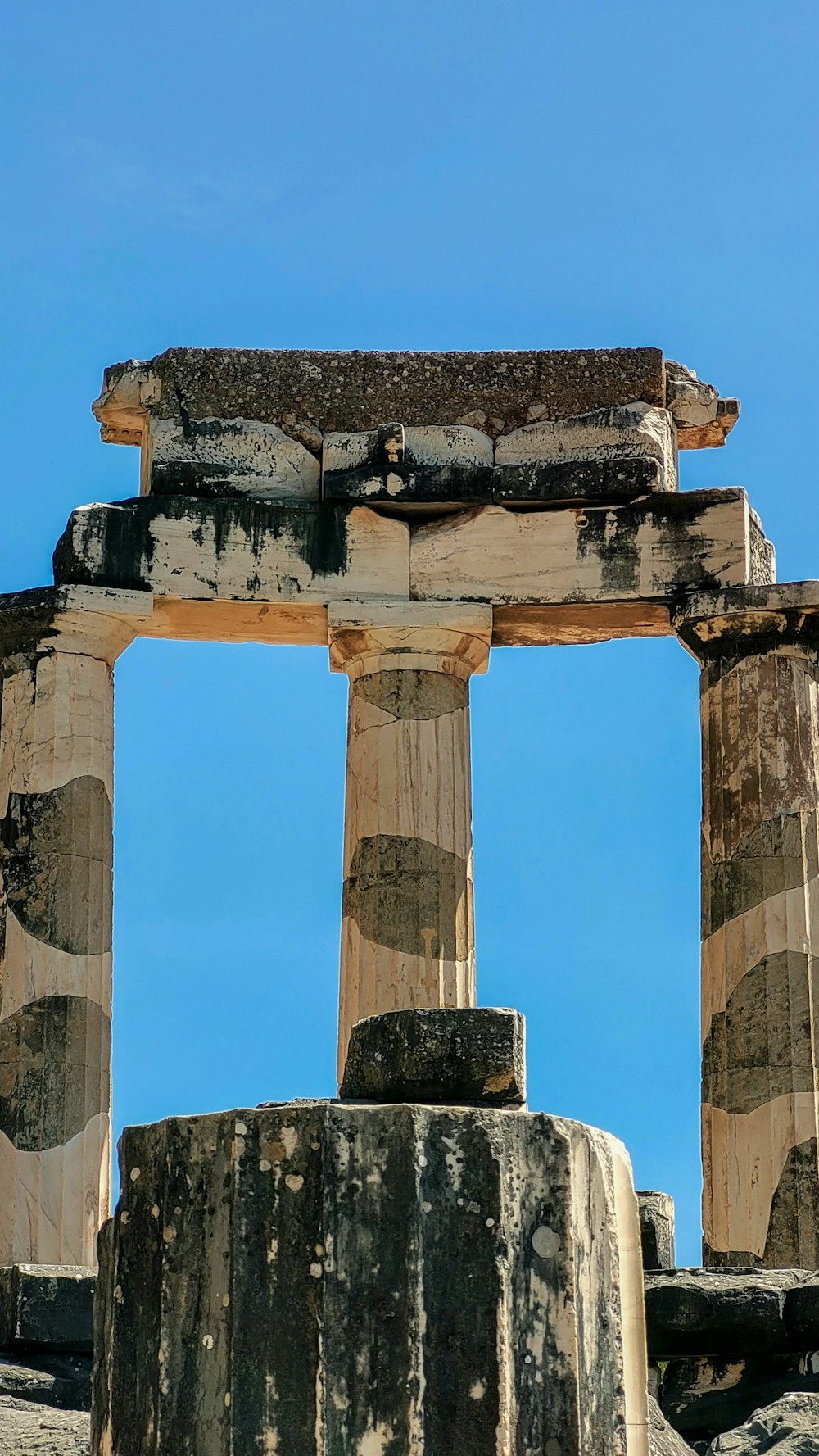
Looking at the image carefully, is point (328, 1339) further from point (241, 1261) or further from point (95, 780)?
point (95, 780)

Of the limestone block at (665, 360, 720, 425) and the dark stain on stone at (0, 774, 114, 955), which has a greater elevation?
the limestone block at (665, 360, 720, 425)

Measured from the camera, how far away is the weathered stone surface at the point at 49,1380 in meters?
15.2

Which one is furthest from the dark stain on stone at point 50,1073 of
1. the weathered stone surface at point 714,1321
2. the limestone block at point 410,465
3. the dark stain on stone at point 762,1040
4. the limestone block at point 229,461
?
the weathered stone surface at point 714,1321

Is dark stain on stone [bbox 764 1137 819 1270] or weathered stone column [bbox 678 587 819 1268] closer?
dark stain on stone [bbox 764 1137 819 1270]

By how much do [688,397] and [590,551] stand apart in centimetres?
244

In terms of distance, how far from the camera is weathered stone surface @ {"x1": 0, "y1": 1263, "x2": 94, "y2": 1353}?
16.2 metres

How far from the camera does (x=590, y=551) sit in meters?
25.2

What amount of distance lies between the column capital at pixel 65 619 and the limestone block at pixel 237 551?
1.05 ft

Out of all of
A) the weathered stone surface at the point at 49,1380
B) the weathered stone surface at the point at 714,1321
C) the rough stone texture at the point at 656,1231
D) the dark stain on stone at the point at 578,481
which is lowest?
the weathered stone surface at the point at 49,1380

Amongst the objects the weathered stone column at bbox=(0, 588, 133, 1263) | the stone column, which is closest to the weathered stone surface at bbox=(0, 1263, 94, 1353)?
the weathered stone column at bbox=(0, 588, 133, 1263)

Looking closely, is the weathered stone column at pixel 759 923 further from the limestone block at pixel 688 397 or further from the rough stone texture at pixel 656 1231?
the rough stone texture at pixel 656 1231

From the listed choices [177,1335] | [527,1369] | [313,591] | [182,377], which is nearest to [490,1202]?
[527,1369]

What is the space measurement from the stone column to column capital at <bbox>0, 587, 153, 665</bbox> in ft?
7.46

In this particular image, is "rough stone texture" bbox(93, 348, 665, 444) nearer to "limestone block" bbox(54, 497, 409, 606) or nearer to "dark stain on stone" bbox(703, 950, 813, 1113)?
"limestone block" bbox(54, 497, 409, 606)
